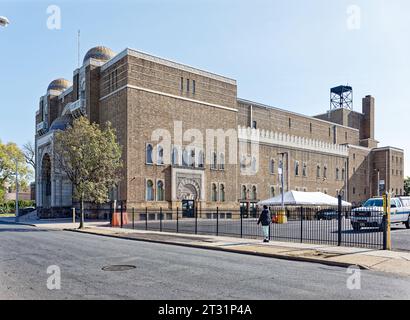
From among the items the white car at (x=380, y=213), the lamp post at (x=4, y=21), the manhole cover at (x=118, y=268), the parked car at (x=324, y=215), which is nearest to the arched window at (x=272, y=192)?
the parked car at (x=324, y=215)

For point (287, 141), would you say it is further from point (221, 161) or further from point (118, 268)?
point (118, 268)

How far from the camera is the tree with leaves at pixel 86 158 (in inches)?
1265

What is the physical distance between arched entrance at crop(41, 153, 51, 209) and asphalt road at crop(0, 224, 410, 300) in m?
41.7

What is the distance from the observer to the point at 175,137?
1887 inches

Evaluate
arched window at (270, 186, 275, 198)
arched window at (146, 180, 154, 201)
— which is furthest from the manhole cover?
arched window at (270, 186, 275, 198)

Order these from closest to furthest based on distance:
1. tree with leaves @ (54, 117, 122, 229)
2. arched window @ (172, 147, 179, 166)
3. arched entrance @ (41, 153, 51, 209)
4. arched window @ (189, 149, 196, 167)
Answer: tree with leaves @ (54, 117, 122, 229)
arched window @ (172, 147, 179, 166)
arched window @ (189, 149, 196, 167)
arched entrance @ (41, 153, 51, 209)

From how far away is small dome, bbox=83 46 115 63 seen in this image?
53825 millimetres

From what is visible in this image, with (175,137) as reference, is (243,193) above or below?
below

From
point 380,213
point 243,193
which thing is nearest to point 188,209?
point 243,193

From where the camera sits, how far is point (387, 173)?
81.7 m

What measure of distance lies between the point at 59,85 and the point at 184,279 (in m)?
62.2

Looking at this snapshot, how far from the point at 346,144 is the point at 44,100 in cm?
5407

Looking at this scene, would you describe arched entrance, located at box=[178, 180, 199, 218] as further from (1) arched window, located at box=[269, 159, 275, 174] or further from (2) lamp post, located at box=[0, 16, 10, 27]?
(2) lamp post, located at box=[0, 16, 10, 27]

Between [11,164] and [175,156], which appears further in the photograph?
[11,164]
